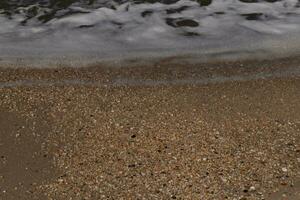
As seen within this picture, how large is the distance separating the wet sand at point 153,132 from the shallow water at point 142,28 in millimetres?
692

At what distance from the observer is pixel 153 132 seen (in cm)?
637

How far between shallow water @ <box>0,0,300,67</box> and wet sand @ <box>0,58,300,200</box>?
692 mm

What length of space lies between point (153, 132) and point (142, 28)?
Answer: 149 inches

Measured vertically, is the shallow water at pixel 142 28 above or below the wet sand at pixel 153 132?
above

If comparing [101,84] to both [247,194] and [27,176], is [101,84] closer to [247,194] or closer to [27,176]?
[27,176]

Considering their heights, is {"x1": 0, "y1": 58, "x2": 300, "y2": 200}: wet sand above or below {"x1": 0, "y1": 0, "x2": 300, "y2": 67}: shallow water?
below

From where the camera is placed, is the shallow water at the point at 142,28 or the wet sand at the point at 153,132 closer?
the wet sand at the point at 153,132

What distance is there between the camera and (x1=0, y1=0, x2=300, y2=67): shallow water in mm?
8859

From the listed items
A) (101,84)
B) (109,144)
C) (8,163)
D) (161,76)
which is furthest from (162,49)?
(8,163)

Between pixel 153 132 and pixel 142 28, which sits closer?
pixel 153 132

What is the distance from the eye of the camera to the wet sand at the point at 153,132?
17.9ft

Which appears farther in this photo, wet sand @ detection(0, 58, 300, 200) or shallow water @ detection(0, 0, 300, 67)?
shallow water @ detection(0, 0, 300, 67)

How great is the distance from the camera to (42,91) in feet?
24.4

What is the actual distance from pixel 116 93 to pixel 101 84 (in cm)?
40
